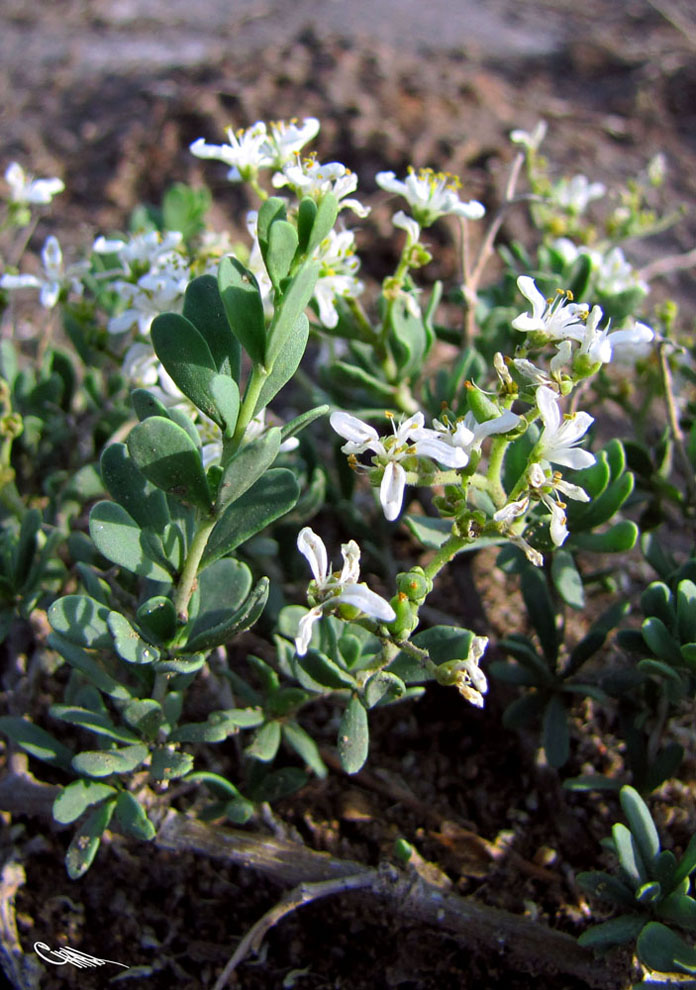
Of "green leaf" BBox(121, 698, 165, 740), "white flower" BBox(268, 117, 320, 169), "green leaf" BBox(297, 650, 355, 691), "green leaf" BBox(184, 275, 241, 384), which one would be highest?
"white flower" BBox(268, 117, 320, 169)

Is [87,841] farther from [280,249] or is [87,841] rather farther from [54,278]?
[54,278]

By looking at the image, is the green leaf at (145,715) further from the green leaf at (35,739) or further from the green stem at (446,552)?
the green stem at (446,552)

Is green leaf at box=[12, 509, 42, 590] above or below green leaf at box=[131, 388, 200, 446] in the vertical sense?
below

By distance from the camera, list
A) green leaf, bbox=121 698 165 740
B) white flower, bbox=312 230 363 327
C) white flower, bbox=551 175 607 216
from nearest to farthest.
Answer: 1. green leaf, bbox=121 698 165 740
2. white flower, bbox=312 230 363 327
3. white flower, bbox=551 175 607 216

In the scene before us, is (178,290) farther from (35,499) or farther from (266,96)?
(266,96)

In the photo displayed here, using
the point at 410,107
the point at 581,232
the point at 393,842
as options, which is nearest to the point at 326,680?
the point at 393,842

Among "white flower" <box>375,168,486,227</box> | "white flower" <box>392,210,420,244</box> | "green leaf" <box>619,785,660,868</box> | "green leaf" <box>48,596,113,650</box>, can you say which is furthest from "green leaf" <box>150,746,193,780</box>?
"white flower" <box>375,168,486,227</box>
